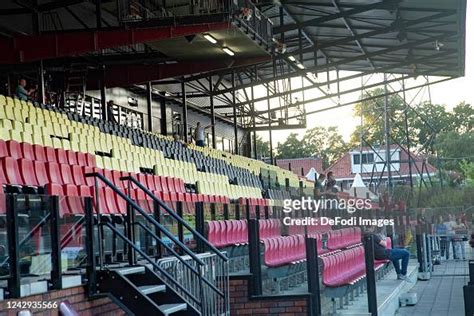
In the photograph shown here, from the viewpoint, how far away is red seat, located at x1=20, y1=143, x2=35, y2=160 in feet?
37.9

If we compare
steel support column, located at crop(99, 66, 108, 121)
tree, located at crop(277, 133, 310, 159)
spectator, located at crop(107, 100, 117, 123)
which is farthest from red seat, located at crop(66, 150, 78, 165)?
tree, located at crop(277, 133, 310, 159)

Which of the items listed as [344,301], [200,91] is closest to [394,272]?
[344,301]

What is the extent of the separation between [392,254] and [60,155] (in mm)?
7012

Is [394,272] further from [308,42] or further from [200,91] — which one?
[200,91]

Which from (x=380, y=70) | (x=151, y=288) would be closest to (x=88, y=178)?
(x=151, y=288)

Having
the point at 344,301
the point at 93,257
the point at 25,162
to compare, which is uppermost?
the point at 25,162

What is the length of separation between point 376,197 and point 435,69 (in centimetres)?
1544

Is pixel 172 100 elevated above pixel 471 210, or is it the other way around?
pixel 172 100

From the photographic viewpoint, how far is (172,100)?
32.2m

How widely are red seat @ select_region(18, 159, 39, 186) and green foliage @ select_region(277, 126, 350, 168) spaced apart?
54225 mm

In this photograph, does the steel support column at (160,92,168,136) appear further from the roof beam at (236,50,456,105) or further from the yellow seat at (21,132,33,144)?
the yellow seat at (21,132,33,144)

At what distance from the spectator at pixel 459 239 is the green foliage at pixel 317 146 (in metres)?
42.1

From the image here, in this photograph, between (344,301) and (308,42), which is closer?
(344,301)

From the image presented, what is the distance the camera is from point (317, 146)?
219 feet
